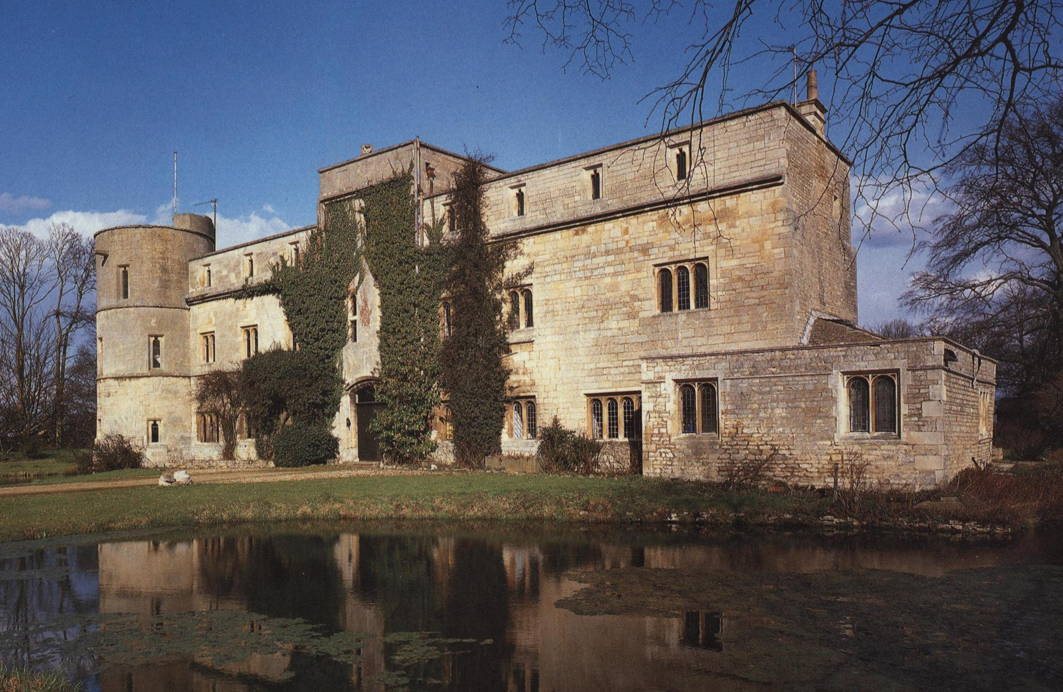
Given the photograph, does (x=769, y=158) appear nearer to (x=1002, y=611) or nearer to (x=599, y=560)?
(x=599, y=560)

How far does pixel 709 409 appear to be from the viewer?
57.9 feet

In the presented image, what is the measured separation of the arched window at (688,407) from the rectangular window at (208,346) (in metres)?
22.3

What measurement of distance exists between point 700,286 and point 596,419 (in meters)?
4.62

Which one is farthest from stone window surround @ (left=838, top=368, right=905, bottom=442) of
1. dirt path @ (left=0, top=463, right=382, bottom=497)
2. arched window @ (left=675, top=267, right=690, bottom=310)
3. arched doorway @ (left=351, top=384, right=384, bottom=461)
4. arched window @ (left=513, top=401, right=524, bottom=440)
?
arched doorway @ (left=351, top=384, right=384, bottom=461)

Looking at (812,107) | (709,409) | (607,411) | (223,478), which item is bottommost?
(223,478)

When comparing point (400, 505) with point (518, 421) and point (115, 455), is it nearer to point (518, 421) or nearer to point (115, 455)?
point (518, 421)

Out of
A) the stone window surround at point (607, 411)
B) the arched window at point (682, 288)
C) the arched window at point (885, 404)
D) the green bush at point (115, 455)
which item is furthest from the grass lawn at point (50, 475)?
the arched window at point (885, 404)

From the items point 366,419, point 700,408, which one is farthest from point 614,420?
point 366,419

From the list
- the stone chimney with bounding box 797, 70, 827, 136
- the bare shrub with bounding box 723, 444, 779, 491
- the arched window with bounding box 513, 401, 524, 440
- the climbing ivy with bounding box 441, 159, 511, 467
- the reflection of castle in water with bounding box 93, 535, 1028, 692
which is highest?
the stone chimney with bounding box 797, 70, 827, 136

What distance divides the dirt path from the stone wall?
9646 mm

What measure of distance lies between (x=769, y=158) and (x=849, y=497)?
864 cm

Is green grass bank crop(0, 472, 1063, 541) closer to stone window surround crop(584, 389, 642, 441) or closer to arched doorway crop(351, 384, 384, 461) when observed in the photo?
stone window surround crop(584, 389, 642, 441)

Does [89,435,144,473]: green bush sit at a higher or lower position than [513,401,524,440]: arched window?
lower

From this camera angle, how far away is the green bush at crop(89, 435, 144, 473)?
28.9 meters
